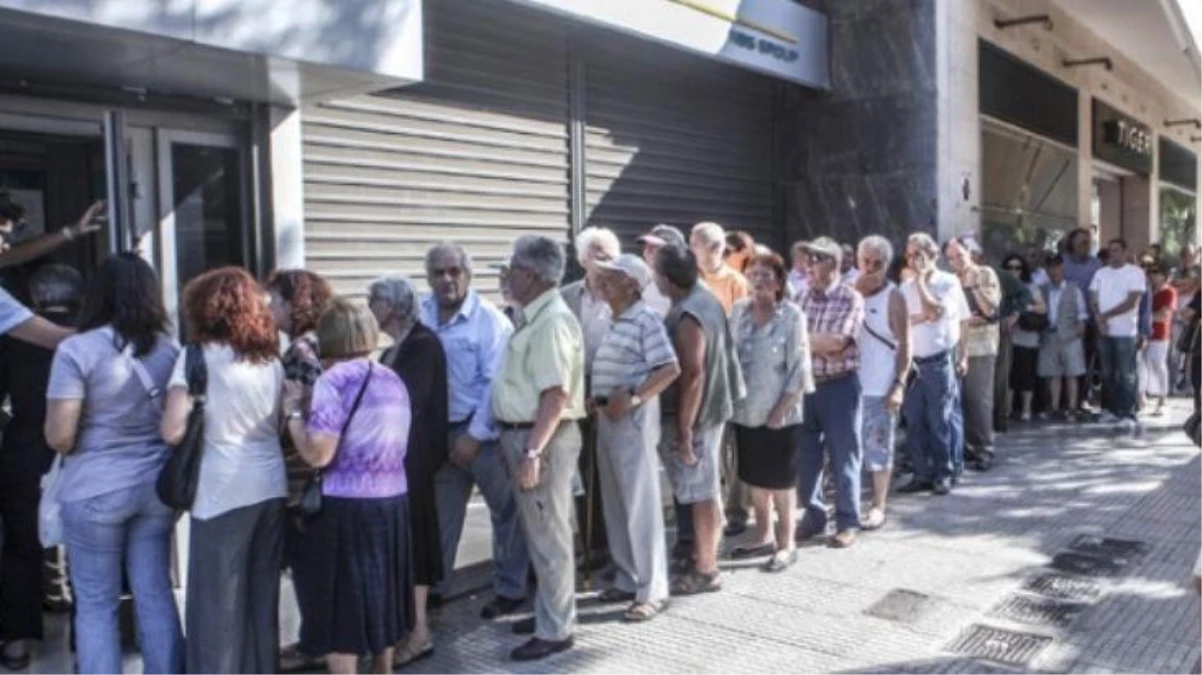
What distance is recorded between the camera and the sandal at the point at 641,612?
15.8 feet

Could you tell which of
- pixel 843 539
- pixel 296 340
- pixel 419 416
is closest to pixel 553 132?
pixel 843 539

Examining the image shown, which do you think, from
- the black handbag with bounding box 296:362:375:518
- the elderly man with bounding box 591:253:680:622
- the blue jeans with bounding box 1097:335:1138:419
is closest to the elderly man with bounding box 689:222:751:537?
the elderly man with bounding box 591:253:680:622

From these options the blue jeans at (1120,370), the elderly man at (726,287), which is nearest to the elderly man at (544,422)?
the elderly man at (726,287)

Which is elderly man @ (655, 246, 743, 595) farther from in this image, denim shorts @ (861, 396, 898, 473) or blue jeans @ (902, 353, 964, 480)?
blue jeans @ (902, 353, 964, 480)

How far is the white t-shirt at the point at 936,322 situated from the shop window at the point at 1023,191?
5101 millimetres

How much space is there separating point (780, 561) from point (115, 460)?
3.36 meters

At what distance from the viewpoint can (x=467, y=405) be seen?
4.91 metres

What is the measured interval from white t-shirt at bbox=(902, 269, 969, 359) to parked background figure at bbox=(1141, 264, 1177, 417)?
5.14 meters

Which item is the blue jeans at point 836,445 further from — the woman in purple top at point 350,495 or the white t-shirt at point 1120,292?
the white t-shirt at point 1120,292

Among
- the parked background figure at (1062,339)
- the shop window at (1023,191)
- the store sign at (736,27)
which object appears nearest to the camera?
the store sign at (736,27)

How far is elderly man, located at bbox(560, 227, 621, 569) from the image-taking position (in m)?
5.12

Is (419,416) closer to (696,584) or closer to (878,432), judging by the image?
(696,584)

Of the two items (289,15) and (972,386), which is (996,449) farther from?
(289,15)

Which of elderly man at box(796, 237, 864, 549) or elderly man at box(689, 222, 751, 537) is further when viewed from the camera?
elderly man at box(689, 222, 751, 537)
